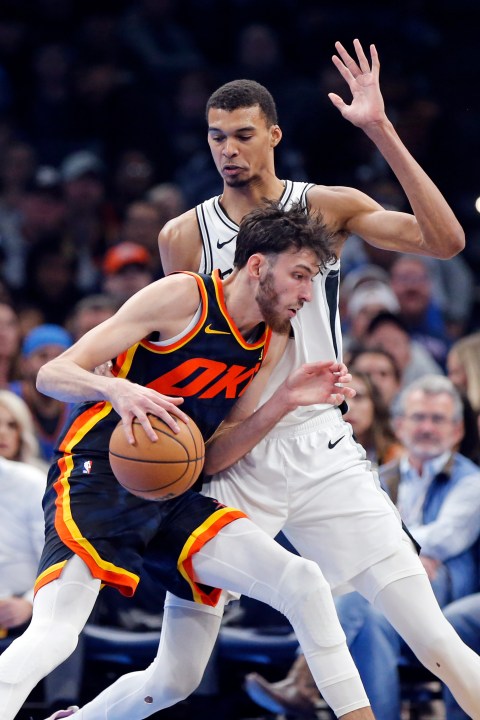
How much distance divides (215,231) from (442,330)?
4.44 meters

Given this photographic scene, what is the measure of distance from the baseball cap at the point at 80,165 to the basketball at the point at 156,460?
6.40 m

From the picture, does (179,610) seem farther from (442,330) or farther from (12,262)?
(12,262)

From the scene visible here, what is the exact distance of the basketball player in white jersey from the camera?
4473 millimetres

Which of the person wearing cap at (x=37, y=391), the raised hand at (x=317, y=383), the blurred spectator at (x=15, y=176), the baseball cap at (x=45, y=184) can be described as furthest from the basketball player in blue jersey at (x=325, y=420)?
the blurred spectator at (x=15, y=176)

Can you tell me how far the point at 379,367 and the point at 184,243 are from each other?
2899 millimetres

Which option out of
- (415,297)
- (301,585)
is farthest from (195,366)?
(415,297)

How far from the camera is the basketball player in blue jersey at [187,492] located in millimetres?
4223

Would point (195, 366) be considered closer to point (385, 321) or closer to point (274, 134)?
point (274, 134)

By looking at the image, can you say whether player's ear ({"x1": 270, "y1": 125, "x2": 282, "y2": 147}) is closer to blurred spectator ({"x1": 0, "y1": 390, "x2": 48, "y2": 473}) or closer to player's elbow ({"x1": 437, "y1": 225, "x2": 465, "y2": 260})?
player's elbow ({"x1": 437, "y1": 225, "x2": 465, "y2": 260})

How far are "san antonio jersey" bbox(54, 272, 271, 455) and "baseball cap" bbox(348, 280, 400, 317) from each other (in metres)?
4.12

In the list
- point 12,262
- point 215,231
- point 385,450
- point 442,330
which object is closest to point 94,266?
point 12,262

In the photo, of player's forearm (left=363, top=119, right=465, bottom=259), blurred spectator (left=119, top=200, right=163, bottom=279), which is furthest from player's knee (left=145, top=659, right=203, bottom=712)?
blurred spectator (left=119, top=200, right=163, bottom=279)

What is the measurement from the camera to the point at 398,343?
8.20 m

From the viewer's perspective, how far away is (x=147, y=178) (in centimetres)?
1060
